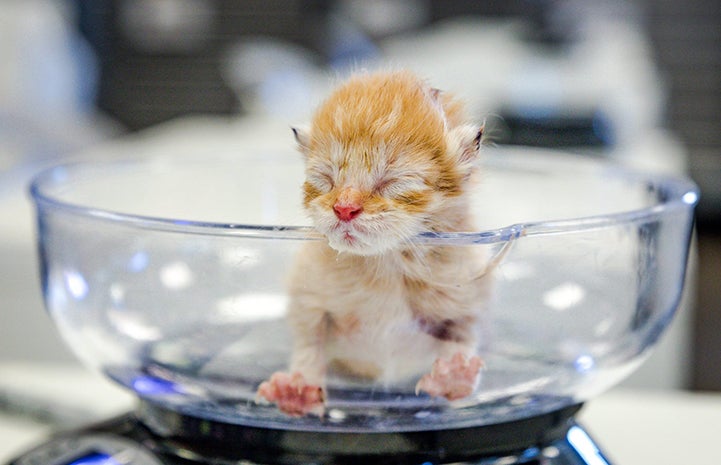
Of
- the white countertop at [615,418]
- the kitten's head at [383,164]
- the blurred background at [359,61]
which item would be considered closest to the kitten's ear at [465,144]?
the kitten's head at [383,164]

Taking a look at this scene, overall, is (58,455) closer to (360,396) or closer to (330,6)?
(360,396)

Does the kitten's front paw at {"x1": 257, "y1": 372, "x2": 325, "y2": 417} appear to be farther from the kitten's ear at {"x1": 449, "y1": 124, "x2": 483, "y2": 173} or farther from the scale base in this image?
the kitten's ear at {"x1": 449, "y1": 124, "x2": 483, "y2": 173}

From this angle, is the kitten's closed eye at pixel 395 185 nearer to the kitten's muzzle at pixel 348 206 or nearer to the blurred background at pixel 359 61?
the kitten's muzzle at pixel 348 206

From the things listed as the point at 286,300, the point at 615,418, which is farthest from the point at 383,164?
the point at 615,418

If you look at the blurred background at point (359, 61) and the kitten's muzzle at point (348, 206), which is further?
the blurred background at point (359, 61)

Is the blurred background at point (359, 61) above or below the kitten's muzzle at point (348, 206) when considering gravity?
above
